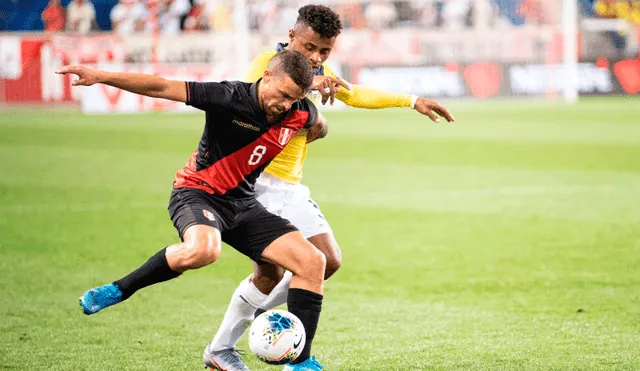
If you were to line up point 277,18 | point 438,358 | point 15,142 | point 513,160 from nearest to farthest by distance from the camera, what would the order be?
point 438,358
point 513,160
point 15,142
point 277,18

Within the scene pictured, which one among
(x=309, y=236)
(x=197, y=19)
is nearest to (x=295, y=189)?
(x=309, y=236)

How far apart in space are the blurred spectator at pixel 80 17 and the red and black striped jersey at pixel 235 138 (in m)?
24.9

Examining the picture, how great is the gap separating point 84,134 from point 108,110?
608 cm

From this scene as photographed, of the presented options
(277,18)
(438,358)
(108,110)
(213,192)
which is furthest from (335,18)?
(277,18)

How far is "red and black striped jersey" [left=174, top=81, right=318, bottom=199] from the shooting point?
A: 4953mm

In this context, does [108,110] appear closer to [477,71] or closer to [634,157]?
[477,71]

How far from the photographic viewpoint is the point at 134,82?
15.6 feet

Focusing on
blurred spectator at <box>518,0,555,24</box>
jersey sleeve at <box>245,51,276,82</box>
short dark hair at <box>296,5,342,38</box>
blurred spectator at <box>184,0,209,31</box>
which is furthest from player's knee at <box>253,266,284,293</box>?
blurred spectator at <box>518,0,555,24</box>

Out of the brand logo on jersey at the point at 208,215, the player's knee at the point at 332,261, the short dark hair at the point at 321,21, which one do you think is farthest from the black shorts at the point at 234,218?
the short dark hair at the point at 321,21

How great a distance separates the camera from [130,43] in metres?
27.2

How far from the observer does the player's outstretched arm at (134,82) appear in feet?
15.5

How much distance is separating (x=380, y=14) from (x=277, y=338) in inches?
1047

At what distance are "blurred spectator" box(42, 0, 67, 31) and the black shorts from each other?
25.3m

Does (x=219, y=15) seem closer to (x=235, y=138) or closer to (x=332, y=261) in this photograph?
(x=332, y=261)
